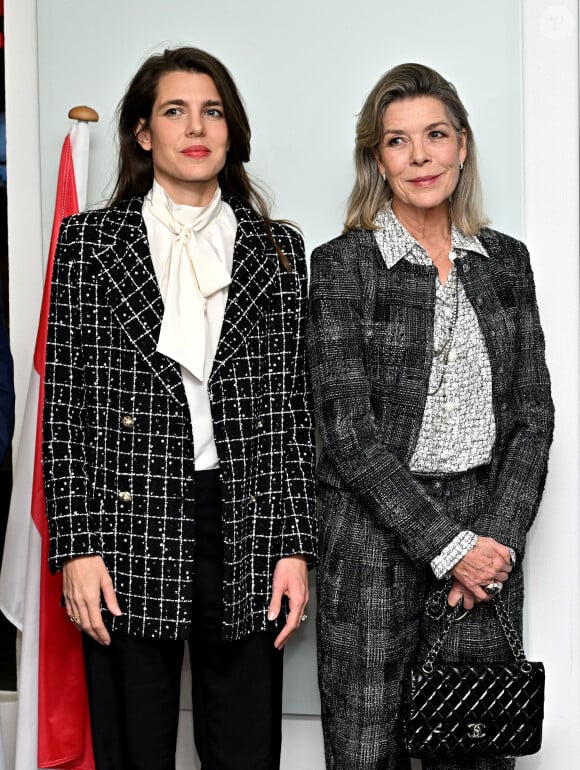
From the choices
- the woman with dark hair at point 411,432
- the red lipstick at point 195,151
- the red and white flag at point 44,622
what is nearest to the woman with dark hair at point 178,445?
the red lipstick at point 195,151

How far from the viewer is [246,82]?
2.22 meters

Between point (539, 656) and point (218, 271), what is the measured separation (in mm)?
1251

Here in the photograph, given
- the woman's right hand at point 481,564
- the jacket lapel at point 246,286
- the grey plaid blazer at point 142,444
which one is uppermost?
the jacket lapel at point 246,286

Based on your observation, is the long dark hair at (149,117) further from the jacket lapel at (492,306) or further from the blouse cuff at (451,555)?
the blouse cuff at (451,555)

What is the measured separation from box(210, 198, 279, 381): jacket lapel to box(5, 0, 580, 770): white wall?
0.42 m

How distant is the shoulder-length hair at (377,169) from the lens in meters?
1.88

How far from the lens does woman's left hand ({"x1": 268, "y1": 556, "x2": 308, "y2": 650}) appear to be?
5.82ft

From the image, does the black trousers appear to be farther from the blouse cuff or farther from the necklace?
the necklace

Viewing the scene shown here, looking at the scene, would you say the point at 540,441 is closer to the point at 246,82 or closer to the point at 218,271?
the point at 218,271

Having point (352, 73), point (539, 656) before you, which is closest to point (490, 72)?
point (352, 73)

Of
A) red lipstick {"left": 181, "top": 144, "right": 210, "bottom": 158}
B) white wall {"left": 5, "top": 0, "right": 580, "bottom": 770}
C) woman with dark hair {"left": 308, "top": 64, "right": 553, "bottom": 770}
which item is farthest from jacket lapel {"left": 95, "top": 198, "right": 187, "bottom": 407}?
white wall {"left": 5, "top": 0, "right": 580, "bottom": 770}

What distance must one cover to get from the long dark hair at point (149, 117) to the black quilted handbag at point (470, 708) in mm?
868

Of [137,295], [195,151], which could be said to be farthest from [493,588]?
[195,151]

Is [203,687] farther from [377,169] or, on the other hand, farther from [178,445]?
[377,169]
